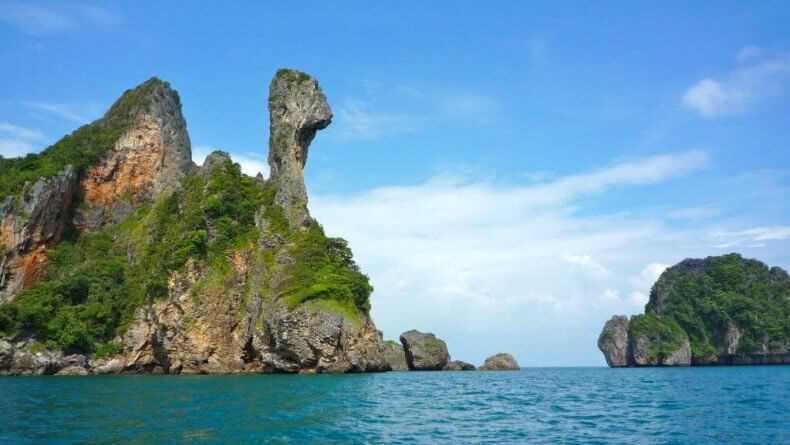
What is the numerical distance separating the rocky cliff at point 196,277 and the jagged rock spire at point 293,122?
0.18m

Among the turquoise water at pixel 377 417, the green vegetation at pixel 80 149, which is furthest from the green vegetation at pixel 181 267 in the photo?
the turquoise water at pixel 377 417

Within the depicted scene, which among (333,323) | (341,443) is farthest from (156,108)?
(341,443)

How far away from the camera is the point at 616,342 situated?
433 ft

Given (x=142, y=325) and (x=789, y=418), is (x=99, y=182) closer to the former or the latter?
(x=142, y=325)

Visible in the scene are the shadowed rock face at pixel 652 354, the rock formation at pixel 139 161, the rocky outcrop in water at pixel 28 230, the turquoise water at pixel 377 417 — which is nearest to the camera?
the turquoise water at pixel 377 417

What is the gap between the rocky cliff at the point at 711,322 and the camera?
120 m

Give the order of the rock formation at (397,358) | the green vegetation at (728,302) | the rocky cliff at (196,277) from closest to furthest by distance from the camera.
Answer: the rocky cliff at (196,277) → the rock formation at (397,358) → the green vegetation at (728,302)

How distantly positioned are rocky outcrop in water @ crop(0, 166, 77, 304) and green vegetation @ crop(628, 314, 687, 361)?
105 metres

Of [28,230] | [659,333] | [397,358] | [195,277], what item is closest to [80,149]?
[28,230]

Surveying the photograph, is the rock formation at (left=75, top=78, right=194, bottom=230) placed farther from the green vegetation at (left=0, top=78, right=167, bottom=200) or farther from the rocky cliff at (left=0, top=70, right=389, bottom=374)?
the rocky cliff at (left=0, top=70, right=389, bottom=374)

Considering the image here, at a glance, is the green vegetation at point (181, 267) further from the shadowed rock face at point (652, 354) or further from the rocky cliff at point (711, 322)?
the rocky cliff at point (711, 322)

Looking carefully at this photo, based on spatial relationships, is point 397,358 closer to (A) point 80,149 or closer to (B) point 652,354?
(A) point 80,149

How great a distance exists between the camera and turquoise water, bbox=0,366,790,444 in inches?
795

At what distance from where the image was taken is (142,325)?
7250 cm
